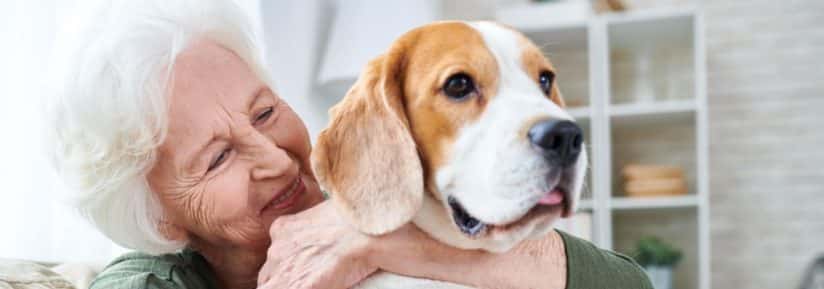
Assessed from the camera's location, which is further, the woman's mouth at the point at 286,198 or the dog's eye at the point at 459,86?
the woman's mouth at the point at 286,198

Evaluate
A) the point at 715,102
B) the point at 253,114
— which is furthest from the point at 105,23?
the point at 715,102

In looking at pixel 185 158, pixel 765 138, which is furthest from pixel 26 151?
pixel 765 138

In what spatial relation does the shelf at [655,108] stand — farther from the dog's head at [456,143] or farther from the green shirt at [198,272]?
the dog's head at [456,143]

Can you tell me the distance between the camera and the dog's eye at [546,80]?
3.13 feet

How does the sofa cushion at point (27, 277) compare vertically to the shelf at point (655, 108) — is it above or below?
above

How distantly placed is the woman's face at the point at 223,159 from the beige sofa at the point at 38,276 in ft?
0.60

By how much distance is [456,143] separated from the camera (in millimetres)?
863

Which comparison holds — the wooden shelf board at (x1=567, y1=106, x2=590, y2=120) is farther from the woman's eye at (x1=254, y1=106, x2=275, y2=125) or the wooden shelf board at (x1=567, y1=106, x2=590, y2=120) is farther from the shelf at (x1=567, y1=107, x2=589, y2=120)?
the woman's eye at (x1=254, y1=106, x2=275, y2=125)

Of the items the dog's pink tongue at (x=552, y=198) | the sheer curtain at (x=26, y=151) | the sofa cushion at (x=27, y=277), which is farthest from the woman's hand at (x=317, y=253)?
the sheer curtain at (x=26, y=151)

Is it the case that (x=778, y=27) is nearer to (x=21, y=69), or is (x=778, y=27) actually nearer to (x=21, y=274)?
(x=21, y=69)

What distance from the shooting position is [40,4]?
5.31ft

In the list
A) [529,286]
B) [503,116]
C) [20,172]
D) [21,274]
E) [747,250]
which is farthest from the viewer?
[747,250]

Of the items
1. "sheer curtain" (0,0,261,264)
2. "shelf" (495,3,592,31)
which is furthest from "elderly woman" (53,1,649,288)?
"shelf" (495,3,592,31)

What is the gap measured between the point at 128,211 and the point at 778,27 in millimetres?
2984
